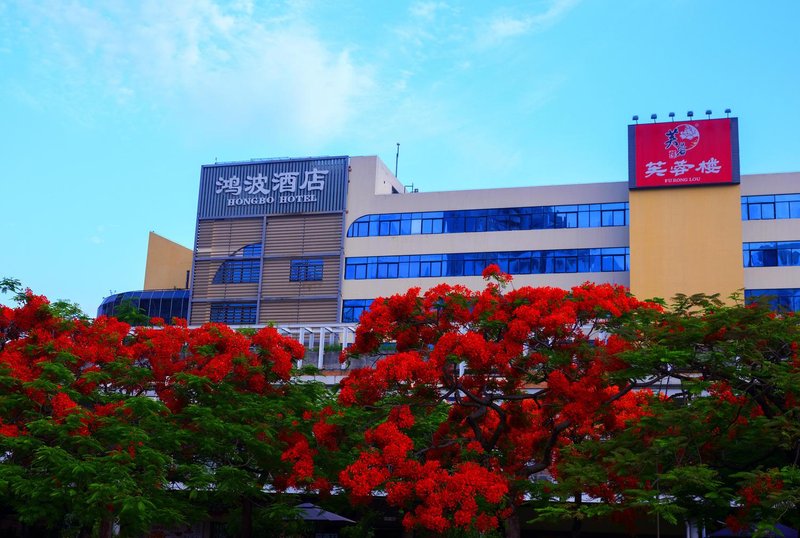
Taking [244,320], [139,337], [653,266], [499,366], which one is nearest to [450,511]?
[499,366]

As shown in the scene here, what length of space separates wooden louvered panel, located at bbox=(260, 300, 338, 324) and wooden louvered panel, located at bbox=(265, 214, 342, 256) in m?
2.54

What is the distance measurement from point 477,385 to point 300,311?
28.4 metres

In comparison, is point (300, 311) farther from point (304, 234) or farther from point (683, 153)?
point (683, 153)

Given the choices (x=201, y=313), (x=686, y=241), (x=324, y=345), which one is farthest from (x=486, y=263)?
(x=201, y=313)

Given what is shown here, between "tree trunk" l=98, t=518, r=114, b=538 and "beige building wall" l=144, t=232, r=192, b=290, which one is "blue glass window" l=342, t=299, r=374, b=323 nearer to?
"beige building wall" l=144, t=232, r=192, b=290

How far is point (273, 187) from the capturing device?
1881 inches

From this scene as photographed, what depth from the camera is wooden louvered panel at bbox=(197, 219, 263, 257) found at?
157 ft

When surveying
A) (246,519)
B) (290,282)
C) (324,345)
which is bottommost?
(246,519)

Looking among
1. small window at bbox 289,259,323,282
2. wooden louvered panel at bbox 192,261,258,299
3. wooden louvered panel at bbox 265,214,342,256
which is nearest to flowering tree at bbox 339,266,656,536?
small window at bbox 289,259,323,282

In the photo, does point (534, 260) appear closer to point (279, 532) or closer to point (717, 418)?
point (279, 532)

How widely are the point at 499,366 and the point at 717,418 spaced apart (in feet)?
12.6

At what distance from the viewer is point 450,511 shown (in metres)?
16.3

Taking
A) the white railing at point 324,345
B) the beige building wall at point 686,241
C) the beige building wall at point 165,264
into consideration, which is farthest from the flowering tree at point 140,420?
the beige building wall at point 165,264

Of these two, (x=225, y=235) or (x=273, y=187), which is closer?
(x=273, y=187)
